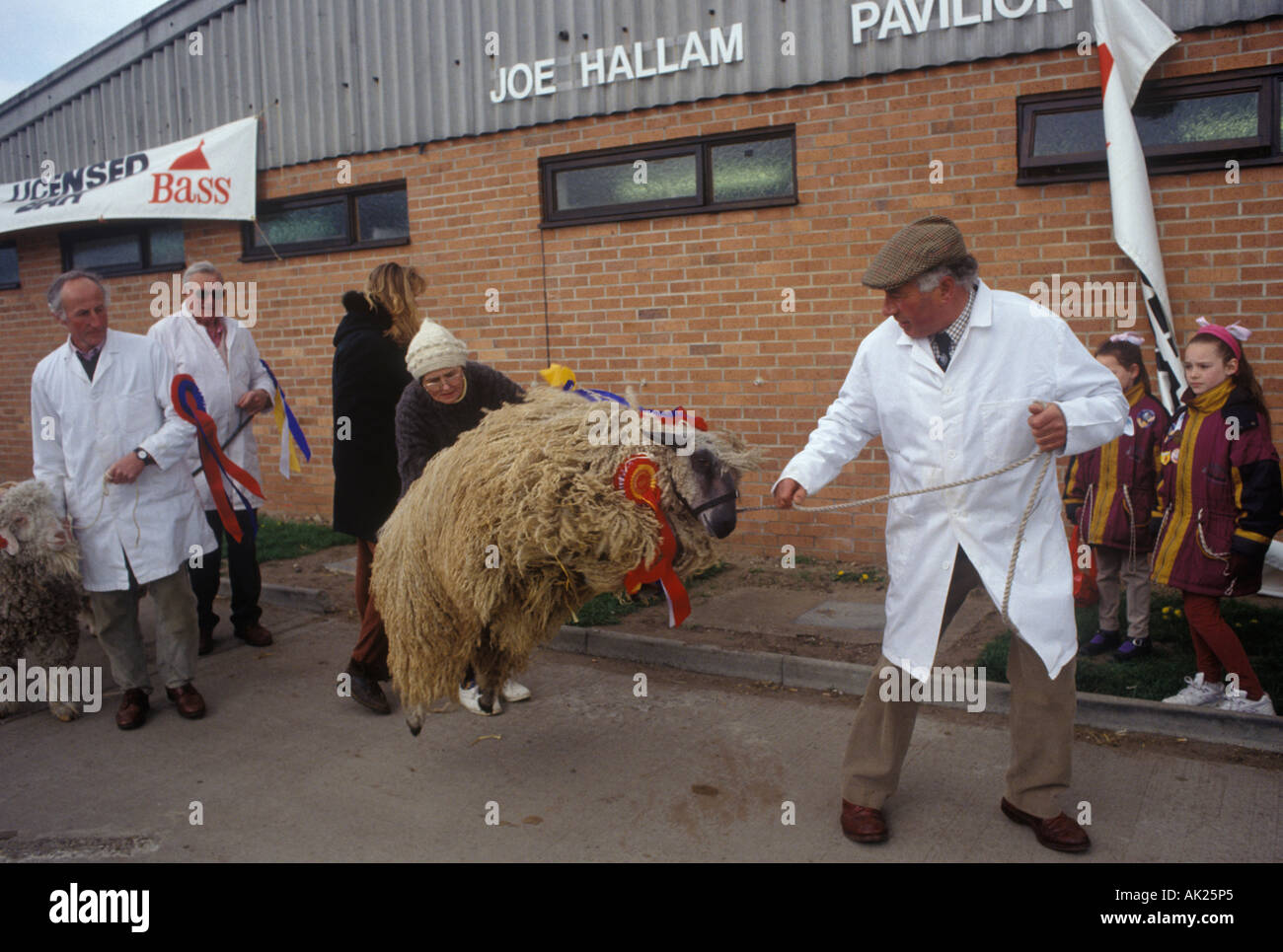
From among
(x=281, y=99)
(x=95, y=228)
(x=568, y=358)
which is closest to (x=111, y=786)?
(x=568, y=358)

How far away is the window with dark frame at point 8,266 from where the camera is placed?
12.3 meters

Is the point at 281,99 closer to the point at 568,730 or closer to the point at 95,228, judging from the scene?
the point at 95,228

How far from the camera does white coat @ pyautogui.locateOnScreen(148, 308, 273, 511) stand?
635cm

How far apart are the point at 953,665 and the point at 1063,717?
179cm

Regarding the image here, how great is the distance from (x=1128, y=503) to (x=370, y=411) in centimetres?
403

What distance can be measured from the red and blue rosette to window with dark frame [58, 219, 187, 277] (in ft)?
18.8

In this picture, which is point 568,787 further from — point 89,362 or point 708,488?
point 89,362

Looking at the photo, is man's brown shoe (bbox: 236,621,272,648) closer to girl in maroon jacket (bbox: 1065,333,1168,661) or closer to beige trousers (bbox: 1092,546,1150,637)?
girl in maroon jacket (bbox: 1065,333,1168,661)

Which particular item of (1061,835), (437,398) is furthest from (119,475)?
(1061,835)

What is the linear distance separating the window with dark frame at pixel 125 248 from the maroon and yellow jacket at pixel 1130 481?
934cm

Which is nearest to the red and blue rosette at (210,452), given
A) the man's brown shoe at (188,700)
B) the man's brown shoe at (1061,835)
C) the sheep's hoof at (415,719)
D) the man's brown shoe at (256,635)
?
the man's brown shoe at (256,635)

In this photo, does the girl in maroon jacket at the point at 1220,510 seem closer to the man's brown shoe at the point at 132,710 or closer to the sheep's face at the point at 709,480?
the sheep's face at the point at 709,480

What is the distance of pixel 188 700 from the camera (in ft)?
17.5

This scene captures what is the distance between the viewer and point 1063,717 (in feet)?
11.7
